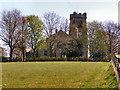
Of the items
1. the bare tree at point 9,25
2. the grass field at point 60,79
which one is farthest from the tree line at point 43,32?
the grass field at point 60,79

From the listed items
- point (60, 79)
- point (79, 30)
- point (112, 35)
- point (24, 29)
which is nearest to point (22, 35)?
point (24, 29)

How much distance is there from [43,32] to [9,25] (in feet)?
39.4

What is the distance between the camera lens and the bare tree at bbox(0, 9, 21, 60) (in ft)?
161

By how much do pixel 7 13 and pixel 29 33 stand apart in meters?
9.47

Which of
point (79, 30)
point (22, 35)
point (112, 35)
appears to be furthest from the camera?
point (79, 30)

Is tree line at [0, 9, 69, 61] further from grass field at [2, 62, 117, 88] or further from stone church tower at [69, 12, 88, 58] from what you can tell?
grass field at [2, 62, 117, 88]

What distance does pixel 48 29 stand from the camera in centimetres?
5975

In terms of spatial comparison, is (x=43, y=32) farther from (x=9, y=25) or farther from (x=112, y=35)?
(x=112, y=35)

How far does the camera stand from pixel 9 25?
49.6 meters

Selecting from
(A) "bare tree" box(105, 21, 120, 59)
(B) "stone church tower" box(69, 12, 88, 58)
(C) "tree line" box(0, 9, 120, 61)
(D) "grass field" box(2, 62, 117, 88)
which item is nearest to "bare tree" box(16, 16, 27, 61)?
(C) "tree line" box(0, 9, 120, 61)

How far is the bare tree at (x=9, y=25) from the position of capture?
→ 49.2m

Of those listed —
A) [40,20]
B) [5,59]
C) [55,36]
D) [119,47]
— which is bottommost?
[5,59]

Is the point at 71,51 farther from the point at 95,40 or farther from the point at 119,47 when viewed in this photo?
the point at 119,47

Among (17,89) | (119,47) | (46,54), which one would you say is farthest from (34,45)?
(17,89)
